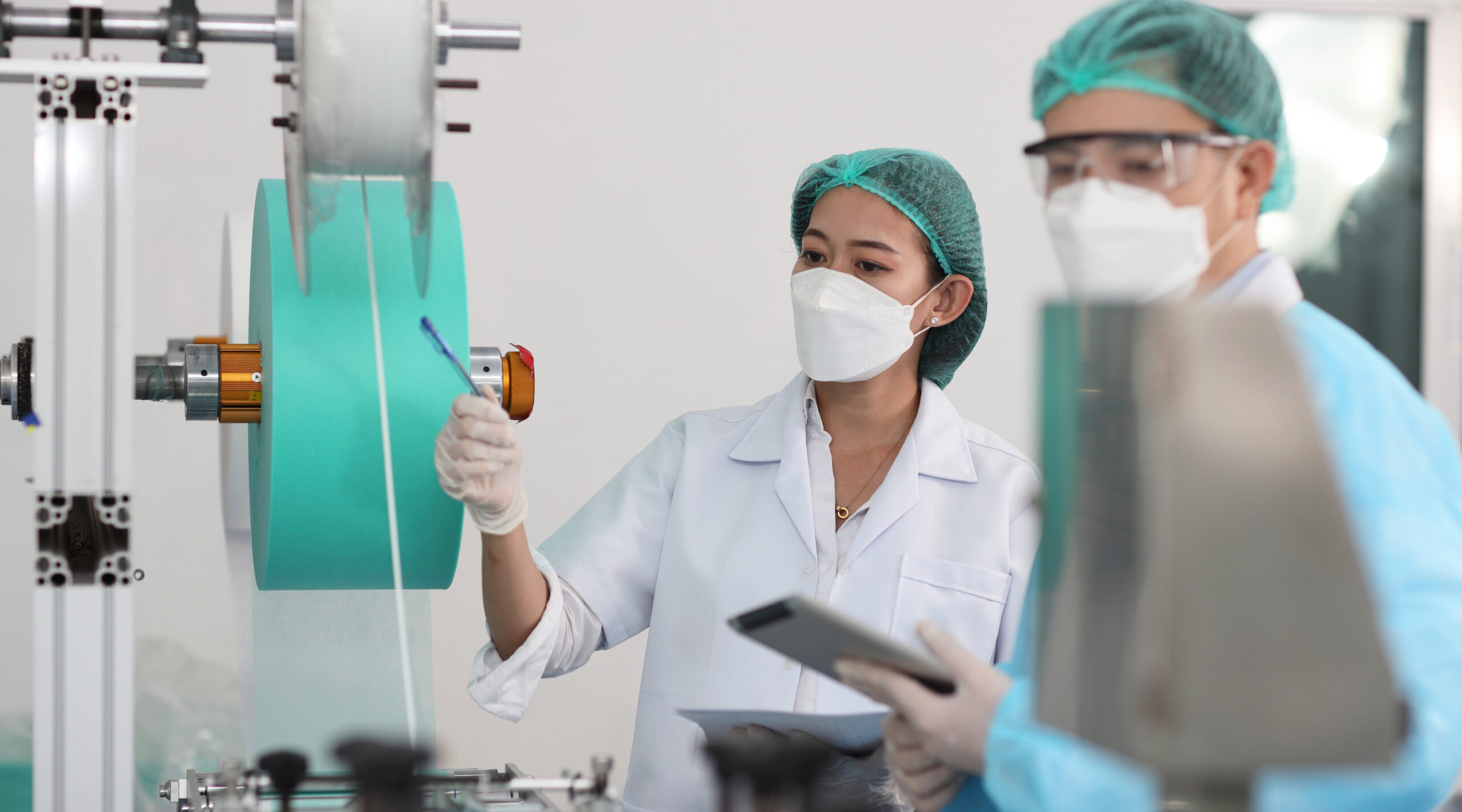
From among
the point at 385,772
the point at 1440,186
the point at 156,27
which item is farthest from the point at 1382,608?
the point at 1440,186

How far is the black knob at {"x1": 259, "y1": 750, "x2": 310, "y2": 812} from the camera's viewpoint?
88cm

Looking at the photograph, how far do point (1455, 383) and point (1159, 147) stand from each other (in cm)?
259

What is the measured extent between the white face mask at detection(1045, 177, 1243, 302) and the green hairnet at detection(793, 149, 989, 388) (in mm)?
659

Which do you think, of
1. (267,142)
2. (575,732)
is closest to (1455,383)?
(575,732)

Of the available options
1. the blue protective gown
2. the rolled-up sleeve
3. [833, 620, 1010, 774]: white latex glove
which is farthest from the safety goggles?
the rolled-up sleeve

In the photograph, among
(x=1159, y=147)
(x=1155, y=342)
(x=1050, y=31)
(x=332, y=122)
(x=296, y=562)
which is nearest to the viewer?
(x=1155, y=342)

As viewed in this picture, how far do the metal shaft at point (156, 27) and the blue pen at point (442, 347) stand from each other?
0.27 meters

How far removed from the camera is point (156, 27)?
122 centimetres

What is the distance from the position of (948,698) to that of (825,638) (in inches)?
3.8

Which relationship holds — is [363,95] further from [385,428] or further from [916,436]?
[916,436]

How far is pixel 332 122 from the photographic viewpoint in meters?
1.11

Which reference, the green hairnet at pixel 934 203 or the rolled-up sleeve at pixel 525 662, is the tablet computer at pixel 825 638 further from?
the green hairnet at pixel 934 203

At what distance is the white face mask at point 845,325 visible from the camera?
60.3 inches

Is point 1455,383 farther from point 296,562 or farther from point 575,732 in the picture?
point 296,562
